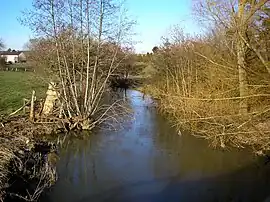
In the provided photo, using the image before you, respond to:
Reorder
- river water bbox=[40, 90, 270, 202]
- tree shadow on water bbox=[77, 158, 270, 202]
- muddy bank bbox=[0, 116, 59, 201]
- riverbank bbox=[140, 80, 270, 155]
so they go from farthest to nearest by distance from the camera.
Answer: riverbank bbox=[140, 80, 270, 155], river water bbox=[40, 90, 270, 202], tree shadow on water bbox=[77, 158, 270, 202], muddy bank bbox=[0, 116, 59, 201]

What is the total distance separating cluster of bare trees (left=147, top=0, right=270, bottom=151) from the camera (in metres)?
8.48

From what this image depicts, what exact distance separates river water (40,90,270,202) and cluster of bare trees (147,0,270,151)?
0.79m

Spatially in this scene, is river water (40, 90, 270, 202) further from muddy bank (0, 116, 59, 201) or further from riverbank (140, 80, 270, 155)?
riverbank (140, 80, 270, 155)

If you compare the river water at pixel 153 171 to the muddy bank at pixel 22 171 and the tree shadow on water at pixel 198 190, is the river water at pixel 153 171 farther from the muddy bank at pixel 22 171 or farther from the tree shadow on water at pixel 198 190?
the muddy bank at pixel 22 171

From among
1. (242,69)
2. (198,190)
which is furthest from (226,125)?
(198,190)

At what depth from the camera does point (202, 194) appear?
7539 millimetres

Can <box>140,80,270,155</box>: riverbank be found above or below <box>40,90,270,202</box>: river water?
above

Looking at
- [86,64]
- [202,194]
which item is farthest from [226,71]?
[86,64]

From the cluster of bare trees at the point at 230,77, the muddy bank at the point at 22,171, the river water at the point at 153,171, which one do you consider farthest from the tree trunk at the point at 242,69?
the muddy bank at the point at 22,171

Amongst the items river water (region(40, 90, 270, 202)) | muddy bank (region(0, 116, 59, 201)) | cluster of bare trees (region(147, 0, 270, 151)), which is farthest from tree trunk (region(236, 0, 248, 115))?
muddy bank (region(0, 116, 59, 201))

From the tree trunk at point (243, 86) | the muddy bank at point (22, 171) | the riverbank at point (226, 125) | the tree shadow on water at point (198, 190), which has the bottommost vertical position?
the tree shadow on water at point (198, 190)

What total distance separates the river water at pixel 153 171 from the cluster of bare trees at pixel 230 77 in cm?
79

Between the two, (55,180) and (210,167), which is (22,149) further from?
(210,167)

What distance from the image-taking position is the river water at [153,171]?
7430 millimetres
